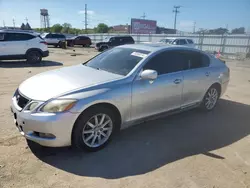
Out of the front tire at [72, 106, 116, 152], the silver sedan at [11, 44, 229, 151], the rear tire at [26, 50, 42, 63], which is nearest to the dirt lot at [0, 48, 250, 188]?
the front tire at [72, 106, 116, 152]

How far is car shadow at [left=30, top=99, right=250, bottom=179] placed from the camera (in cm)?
307

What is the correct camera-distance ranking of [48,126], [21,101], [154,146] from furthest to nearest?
[154,146] < [21,101] < [48,126]

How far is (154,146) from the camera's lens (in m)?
3.68

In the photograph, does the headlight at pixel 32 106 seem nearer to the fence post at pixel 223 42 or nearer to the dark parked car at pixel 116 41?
the dark parked car at pixel 116 41

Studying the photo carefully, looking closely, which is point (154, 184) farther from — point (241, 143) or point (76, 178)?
point (241, 143)

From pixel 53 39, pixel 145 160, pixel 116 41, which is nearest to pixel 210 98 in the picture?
pixel 145 160

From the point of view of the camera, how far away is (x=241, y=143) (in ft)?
13.0

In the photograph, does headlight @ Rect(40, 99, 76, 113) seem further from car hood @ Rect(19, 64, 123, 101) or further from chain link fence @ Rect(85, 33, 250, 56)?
chain link fence @ Rect(85, 33, 250, 56)

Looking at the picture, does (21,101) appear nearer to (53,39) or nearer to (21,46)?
(21,46)

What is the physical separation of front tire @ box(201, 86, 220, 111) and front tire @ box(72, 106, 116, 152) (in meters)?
2.62

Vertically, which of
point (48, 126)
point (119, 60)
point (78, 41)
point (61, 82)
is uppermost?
point (78, 41)

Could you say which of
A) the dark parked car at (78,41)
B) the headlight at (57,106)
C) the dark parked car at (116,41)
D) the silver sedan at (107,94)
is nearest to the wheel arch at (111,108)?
the silver sedan at (107,94)

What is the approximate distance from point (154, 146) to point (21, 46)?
428 inches

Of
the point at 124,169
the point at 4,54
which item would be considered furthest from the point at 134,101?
the point at 4,54
